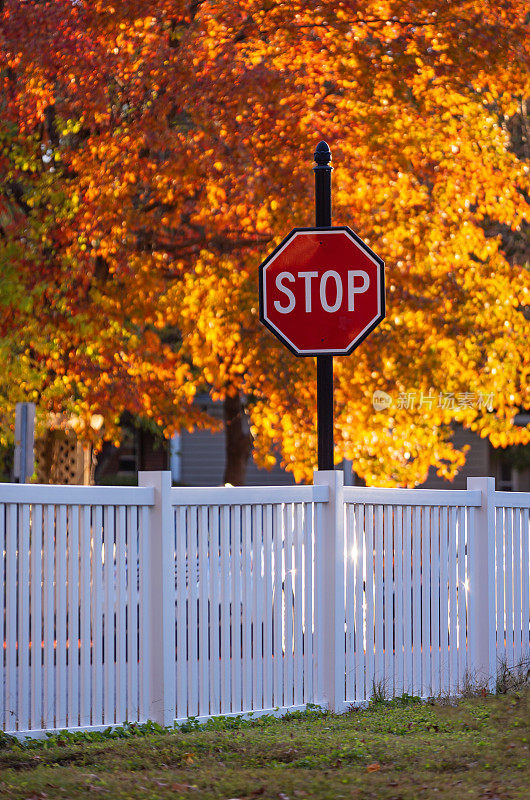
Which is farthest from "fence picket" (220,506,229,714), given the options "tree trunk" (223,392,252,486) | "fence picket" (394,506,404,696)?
"tree trunk" (223,392,252,486)

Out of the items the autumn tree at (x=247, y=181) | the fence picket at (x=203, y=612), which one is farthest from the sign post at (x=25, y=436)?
the fence picket at (x=203, y=612)

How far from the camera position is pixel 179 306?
55.3ft

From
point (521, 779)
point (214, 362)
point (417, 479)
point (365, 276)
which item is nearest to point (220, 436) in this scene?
point (417, 479)

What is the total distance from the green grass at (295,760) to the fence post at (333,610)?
23cm

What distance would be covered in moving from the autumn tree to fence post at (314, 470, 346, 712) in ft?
19.8

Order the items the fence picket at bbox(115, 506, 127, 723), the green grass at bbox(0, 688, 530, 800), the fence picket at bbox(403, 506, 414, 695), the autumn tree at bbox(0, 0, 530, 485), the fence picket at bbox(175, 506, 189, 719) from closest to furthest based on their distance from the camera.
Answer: the green grass at bbox(0, 688, 530, 800) → the fence picket at bbox(115, 506, 127, 723) → the fence picket at bbox(175, 506, 189, 719) → the fence picket at bbox(403, 506, 414, 695) → the autumn tree at bbox(0, 0, 530, 485)

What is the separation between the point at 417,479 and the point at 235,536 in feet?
37.4

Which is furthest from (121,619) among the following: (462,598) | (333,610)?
(462,598)

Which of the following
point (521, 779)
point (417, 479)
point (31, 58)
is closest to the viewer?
point (521, 779)

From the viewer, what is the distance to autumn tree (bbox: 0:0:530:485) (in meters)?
15.2

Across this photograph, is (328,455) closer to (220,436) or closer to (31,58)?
(31,58)

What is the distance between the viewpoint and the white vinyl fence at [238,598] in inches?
325

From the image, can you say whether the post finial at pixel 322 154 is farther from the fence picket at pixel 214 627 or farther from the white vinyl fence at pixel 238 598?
the fence picket at pixel 214 627

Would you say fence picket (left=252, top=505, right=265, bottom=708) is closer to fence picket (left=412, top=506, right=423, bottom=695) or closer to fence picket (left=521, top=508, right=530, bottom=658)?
fence picket (left=412, top=506, right=423, bottom=695)
